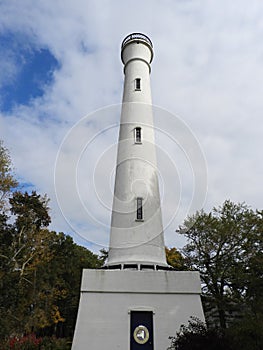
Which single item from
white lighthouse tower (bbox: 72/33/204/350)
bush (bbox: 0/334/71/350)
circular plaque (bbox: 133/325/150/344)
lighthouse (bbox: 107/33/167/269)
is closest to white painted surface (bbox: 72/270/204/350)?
white lighthouse tower (bbox: 72/33/204/350)

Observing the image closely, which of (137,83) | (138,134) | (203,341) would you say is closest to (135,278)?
(203,341)

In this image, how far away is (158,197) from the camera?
13.6 metres

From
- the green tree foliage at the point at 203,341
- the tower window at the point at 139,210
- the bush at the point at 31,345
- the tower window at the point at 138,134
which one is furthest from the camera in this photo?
the tower window at the point at 138,134

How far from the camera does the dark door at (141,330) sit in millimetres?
10133

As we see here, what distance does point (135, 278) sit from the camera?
11047mm

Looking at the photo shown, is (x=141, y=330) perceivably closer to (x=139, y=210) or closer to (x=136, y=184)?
(x=139, y=210)

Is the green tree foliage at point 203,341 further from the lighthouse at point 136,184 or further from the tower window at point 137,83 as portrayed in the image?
the tower window at point 137,83

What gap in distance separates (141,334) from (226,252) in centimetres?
793

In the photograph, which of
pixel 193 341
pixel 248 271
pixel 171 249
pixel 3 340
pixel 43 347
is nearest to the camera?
pixel 193 341

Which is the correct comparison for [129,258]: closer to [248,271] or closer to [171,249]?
[248,271]

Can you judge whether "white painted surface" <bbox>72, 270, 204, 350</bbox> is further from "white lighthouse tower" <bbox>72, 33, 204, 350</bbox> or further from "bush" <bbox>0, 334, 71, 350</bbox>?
"bush" <bbox>0, 334, 71, 350</bbox>

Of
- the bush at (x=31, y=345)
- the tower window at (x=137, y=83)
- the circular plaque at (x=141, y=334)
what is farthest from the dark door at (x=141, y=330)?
the tower window at (x=137, y=83)

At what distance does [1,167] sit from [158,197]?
→ 8891mm

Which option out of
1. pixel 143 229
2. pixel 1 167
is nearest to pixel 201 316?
pixel 143 229
